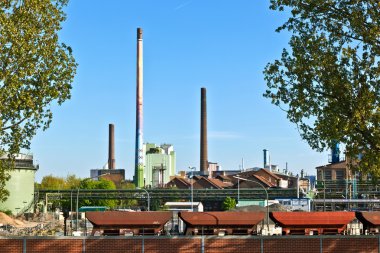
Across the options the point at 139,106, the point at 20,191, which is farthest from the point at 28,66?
the point at 139,106

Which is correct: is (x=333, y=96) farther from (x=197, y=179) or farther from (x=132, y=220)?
(x=197, y=179)

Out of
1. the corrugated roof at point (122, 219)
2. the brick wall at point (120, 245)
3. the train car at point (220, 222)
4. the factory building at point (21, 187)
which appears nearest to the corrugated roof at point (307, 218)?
the train car at point (220, 222)

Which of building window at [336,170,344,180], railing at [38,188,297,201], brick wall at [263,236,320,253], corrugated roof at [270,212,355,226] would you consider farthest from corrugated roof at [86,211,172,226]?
building window at [336,170,344,180]

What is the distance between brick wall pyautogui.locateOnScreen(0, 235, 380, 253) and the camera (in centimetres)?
3334

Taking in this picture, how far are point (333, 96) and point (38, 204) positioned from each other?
3932 inches

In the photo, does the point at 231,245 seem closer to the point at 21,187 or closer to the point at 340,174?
the point at 21,187

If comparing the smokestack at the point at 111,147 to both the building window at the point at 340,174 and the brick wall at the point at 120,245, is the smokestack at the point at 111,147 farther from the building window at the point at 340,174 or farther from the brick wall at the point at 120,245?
the brick wall at the point at 120,245

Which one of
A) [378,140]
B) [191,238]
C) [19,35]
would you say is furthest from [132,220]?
[378,140]

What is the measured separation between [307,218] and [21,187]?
86.2 meters

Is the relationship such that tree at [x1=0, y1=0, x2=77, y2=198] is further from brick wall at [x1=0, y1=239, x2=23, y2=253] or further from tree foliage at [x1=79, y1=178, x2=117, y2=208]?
tree foliage at [x1=79, y1=178, x2=117, y2=208]

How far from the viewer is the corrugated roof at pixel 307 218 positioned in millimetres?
36125

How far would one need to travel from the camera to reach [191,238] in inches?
1321

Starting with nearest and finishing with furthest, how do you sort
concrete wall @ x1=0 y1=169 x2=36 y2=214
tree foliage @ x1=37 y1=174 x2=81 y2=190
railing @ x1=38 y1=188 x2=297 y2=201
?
concrete wall @ x1=0 y1=169 x2=36 y2=214 < railing @ x1=38 y1=188 x2=297 y2=201 < tree foliage @ x1=37 y1=174 x2=81 y2=190

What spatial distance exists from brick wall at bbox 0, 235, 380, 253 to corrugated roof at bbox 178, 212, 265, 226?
2450mm
